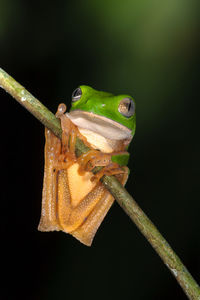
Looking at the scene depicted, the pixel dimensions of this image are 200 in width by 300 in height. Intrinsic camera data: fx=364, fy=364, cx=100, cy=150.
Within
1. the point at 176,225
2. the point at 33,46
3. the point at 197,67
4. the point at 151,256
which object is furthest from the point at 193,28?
the point at 151,256

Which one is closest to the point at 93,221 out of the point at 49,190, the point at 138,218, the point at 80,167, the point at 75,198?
the point at 75,198

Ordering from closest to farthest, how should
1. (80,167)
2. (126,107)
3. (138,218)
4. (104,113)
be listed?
1. (138,218)
2. (80,167)
3. (104,113)
4. (126,107)

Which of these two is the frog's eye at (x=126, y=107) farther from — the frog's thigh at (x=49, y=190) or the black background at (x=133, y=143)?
the black background at (x=133, y=143)

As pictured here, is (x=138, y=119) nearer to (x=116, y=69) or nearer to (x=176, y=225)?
(x=116, y=69)

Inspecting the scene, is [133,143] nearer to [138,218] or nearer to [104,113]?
[104,113]

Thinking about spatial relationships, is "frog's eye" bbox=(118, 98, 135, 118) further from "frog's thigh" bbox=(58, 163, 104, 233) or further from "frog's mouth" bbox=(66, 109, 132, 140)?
"frog's thigh" bbox=(58, 163, 104, 233)

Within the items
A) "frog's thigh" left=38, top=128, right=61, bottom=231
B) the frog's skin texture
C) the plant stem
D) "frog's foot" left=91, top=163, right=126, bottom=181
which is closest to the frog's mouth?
the frog's skin texture

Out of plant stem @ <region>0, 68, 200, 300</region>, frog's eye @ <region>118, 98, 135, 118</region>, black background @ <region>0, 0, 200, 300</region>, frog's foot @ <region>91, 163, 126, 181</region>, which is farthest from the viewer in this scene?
black background @ <region>0, 0, 200, 300</region>
